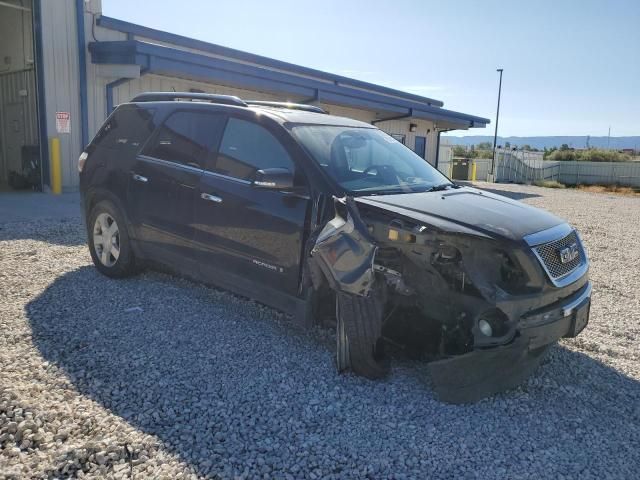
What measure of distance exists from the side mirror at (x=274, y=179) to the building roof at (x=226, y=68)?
403 inches

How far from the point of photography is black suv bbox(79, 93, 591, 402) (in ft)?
11.3

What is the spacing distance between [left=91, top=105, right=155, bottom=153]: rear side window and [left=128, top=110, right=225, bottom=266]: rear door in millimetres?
191

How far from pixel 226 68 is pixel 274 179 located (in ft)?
38.2

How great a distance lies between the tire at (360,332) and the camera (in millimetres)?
3578

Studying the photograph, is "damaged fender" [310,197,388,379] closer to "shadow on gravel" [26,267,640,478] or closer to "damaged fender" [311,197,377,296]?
"damaged fender" [311,197,377,296]

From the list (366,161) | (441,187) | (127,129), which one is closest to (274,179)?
(366,161)

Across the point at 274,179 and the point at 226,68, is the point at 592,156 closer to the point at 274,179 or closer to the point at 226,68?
the point at 226,68

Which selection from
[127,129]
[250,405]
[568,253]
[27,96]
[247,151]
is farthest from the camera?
[27,96]

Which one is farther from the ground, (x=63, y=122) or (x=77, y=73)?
(x=77, y=73)

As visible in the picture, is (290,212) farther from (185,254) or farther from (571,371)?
(571,371)

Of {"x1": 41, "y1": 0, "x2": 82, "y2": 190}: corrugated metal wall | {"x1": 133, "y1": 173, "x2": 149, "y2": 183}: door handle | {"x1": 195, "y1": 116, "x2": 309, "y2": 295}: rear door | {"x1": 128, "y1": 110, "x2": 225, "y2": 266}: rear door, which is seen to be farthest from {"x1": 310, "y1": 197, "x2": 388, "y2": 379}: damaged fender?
{"x1": 41, "y1": 0, "x2": 82, "y2": 190}: corrugated metal wall

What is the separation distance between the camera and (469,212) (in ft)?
12.3

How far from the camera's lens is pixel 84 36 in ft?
44.2

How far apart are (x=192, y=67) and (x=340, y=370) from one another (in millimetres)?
11952
